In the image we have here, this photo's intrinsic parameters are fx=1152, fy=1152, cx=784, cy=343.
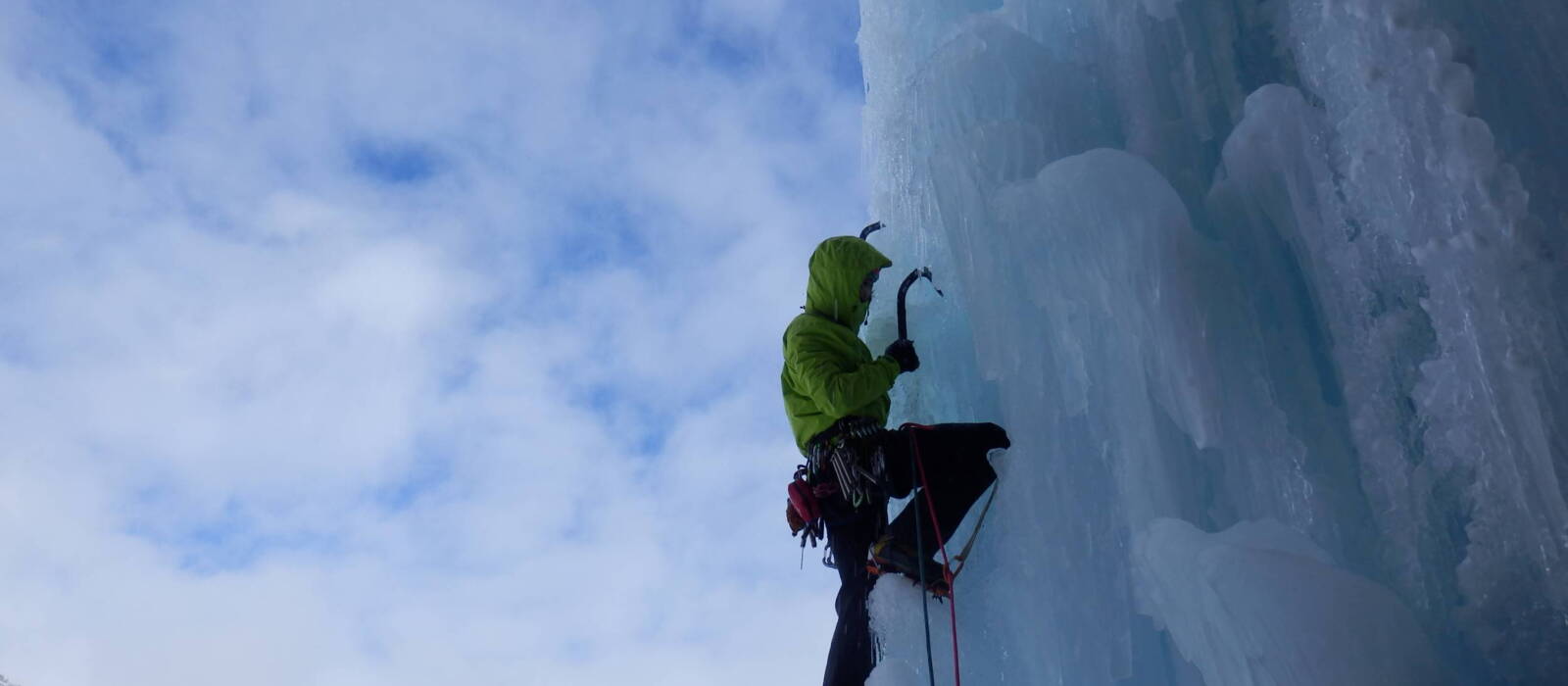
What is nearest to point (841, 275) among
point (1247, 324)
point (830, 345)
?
point (830, 345)

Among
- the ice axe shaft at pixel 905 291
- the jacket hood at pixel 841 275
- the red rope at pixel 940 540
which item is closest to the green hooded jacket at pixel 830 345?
the jacket hood at pixel 841 275

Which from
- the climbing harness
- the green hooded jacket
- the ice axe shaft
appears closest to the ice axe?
the ice axe shaft

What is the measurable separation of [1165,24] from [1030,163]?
26.3 inches

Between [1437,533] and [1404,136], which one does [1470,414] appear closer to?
[1437,533]

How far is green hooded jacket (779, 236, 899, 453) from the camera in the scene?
A: 4117mm

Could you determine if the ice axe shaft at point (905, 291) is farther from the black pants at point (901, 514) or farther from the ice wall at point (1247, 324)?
the black pants at point (901, 514)

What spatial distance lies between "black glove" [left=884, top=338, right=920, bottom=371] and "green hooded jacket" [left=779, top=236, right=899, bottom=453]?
0.08 metres

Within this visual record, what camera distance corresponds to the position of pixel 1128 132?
13.1 ft

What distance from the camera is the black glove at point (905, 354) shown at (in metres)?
4.35

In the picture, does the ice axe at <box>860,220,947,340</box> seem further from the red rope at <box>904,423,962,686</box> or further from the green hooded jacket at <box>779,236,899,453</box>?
the red rope at <box>904,423,962,686</box>

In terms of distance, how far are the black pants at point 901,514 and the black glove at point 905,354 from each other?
12.9 inches

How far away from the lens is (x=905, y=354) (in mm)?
4371

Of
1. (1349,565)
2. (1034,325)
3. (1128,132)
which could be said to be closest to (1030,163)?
(1128,132)

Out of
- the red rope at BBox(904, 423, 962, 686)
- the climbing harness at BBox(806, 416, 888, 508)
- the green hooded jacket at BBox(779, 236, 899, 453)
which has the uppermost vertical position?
the green hooded jacket at BBox(779, 236, 899, 453)
